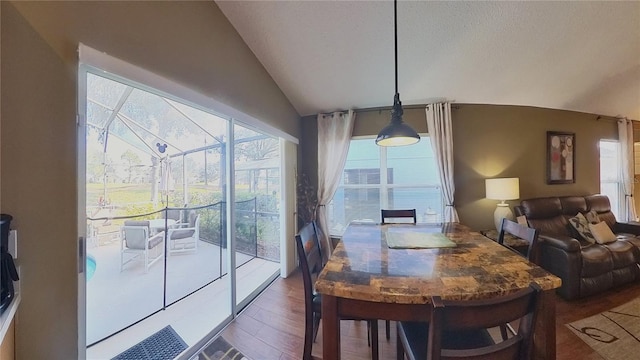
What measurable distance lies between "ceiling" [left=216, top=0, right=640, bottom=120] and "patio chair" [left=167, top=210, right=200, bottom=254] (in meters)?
1.77

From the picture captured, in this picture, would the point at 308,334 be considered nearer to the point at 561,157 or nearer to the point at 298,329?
the point at 298,329

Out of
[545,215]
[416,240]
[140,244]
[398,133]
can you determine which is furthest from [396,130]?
[545,215]

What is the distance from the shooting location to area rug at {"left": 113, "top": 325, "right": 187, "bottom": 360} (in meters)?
1.57

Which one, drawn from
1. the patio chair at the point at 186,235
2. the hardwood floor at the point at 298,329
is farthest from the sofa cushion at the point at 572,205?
the patio chair at the point at 186,235

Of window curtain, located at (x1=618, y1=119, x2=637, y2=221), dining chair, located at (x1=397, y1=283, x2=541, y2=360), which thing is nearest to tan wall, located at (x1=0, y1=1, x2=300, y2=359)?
dining chair, located at (x1=397, y1=283, x2=541, y2=360)

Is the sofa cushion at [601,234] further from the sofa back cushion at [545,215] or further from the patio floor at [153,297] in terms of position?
the patio floor at [153,297]

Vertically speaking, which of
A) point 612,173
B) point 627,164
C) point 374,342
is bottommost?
point 374,342

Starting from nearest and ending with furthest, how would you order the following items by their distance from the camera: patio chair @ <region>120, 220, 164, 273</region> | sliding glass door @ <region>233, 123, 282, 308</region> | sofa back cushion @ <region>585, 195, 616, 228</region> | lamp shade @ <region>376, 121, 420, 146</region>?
patio chair @ <region>120, 220, 164, 273</region>, lamp shade @ <region>376, 121, 420, 146</region>, sliding glass door @ <region>233, 123, 282, 308</region>, sofa back cushion @ <region>585, 195, 616, 228</region>

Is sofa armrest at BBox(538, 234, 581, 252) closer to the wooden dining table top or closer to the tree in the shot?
the wooden dining table top

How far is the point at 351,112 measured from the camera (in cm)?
348

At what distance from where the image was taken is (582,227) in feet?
9.87

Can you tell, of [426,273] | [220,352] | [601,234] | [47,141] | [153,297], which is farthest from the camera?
[601,234]

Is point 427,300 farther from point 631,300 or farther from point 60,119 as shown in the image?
point 631,300

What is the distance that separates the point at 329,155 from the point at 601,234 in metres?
3.55
